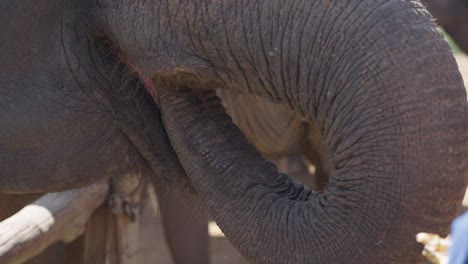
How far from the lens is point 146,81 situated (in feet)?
6.86

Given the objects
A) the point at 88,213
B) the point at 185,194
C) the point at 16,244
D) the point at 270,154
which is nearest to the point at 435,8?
the point at 270,154

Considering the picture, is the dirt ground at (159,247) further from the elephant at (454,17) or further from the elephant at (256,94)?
the elephant at (256,94)

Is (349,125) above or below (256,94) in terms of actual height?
below

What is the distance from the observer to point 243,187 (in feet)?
6.47

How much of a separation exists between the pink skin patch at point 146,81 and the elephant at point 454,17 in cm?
372

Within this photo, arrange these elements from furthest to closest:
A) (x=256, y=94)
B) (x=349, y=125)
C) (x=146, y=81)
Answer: (x=146, y=81)
(x=256, y=94)
(x=349, y=125)

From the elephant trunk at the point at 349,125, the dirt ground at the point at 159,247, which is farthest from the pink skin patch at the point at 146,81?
the dirt ground at the point at 159,247

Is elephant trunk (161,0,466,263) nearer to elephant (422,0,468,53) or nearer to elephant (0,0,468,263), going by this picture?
elephant (0,0,468,263)

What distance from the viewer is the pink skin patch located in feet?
6.75

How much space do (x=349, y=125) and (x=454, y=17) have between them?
4.24m

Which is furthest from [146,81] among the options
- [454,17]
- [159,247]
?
[454,17]

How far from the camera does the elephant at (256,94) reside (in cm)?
168

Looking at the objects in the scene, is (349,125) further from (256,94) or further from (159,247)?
(159,247)

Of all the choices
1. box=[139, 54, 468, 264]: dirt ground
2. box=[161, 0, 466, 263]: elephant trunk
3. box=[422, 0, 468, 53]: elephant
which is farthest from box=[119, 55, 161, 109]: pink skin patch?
box=[422, 0, 468, 53]: elephant
